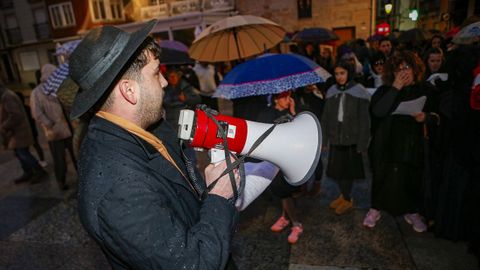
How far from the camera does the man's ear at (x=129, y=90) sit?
121 centimetres

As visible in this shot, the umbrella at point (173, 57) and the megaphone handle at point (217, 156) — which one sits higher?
the umbrella at point (173, 57)

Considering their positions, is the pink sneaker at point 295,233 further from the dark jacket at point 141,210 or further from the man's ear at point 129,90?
the man's ear at point 129,90

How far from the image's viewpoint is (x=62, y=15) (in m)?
26.3

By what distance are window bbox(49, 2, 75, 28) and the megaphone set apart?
96.7ft

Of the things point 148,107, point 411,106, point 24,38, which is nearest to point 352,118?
point 411,106

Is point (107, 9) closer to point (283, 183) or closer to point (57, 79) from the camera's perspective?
point (57, 79)

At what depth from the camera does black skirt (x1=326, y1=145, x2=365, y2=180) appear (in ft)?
11.8

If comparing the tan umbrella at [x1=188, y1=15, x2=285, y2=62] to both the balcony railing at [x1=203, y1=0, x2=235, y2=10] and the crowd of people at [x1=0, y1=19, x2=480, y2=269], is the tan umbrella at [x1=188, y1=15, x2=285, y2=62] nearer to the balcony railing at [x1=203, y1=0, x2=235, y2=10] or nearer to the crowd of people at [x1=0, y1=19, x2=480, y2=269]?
the crowd of people at [x1=0, y1=19, x2=480, y2=269]

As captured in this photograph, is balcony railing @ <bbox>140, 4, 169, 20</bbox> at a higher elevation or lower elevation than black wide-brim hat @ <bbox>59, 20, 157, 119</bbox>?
higher

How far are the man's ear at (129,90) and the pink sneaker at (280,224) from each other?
2675 millimetres

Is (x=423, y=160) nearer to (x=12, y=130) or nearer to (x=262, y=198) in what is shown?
(x=262, y=198)

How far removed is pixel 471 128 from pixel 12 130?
21.0 ft

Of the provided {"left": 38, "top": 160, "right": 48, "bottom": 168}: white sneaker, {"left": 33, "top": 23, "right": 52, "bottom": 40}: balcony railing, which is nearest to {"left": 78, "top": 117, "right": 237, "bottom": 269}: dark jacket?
{"left": 38, "top": 160, "right": 48, "bottom": 168}: white sneaker

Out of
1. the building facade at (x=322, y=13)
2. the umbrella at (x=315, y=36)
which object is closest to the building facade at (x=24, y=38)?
the building facade at (x=322, y=13)
